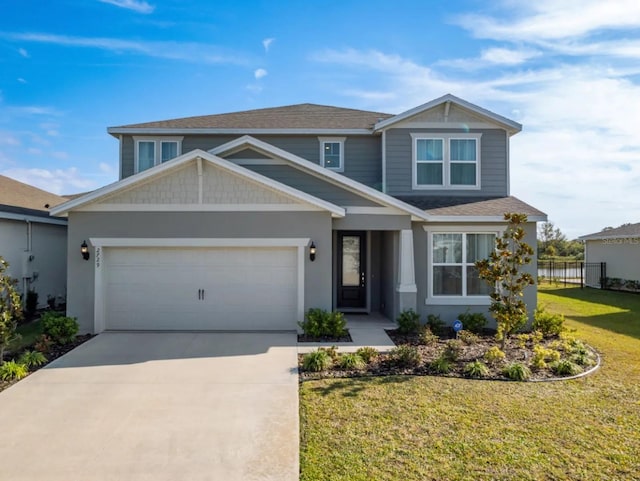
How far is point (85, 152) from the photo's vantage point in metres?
16.5

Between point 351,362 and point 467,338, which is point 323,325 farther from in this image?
point 467,338

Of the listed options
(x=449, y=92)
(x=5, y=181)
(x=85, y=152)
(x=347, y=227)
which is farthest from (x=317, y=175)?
(x=5, y=181)

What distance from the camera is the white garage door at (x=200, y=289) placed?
395 inches

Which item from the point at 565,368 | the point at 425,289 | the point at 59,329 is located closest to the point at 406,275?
the point at 425,289

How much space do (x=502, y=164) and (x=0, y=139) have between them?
2140cm

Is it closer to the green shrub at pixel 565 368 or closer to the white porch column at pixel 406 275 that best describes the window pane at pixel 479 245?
the white porch column at pixel 406 275

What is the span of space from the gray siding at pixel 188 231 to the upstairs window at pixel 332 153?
13.0 feet

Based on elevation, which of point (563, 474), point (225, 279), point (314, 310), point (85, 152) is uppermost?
point (85, 152)

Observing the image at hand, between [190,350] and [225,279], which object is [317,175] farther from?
[190,350]

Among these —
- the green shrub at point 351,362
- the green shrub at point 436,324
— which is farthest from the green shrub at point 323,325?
the green shrub at point 436,324

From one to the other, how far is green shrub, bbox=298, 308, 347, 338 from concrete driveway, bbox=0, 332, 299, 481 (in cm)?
108

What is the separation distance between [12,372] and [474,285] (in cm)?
1073

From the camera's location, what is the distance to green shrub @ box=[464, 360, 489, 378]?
22.7 feet

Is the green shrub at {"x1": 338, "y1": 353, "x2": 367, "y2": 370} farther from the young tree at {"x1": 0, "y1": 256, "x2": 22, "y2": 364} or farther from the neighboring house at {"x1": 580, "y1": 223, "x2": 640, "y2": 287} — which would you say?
the neighboring house at {"x1": 580, "y1": 223, "x2": 640, "y2": 287}
